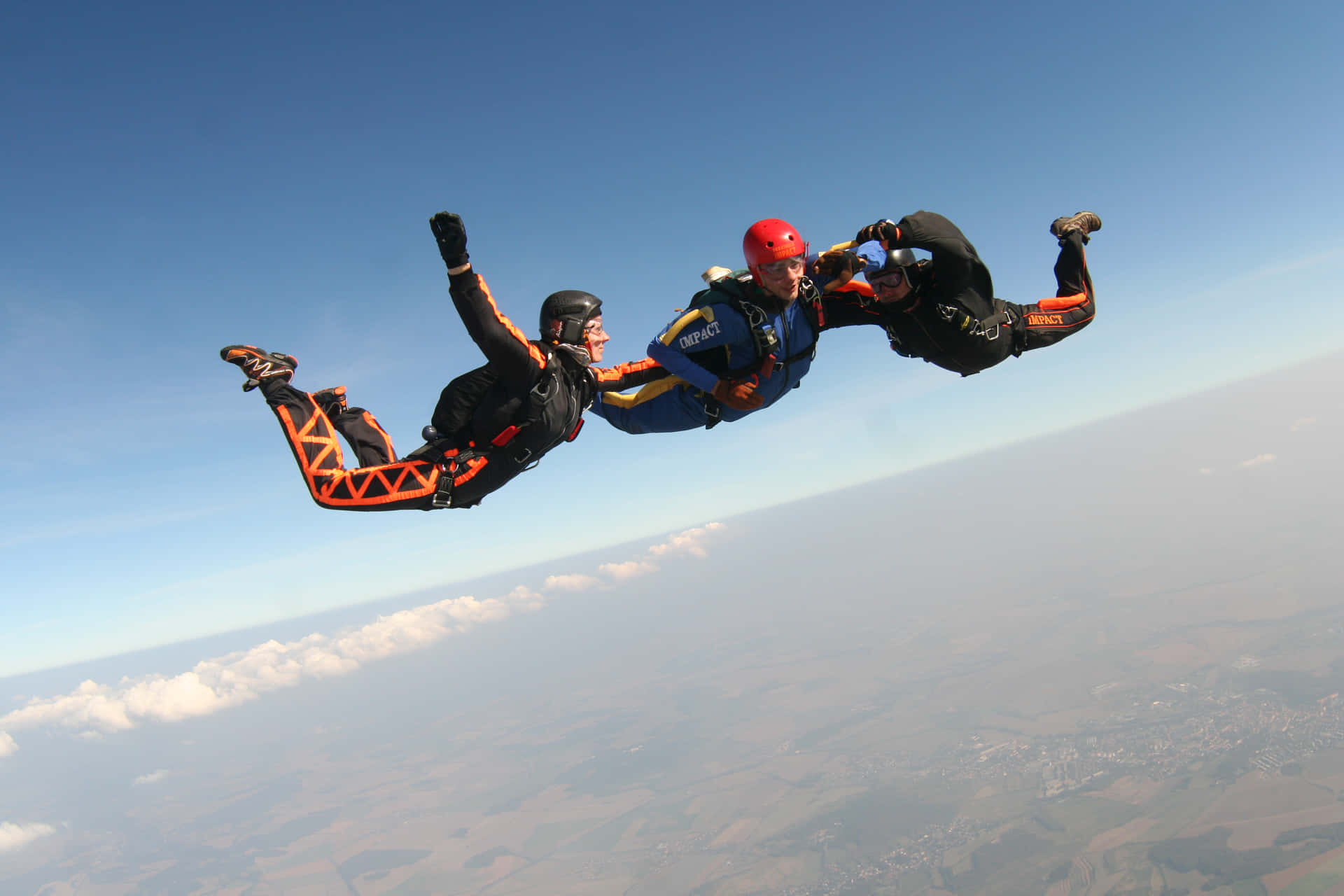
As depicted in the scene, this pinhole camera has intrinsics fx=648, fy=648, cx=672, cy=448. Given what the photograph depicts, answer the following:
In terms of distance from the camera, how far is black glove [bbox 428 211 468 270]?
355cm

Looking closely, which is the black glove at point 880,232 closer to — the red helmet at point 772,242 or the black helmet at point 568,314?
the red helmet at point 772,242

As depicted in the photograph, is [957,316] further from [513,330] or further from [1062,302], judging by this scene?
[513,330]

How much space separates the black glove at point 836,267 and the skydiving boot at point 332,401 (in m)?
3.84

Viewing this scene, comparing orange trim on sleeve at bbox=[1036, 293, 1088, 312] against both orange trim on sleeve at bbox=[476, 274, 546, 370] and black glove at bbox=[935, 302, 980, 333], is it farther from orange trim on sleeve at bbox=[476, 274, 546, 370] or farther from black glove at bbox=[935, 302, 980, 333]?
orange trim on sleeve at bbox=[476, 274, 546, 370]

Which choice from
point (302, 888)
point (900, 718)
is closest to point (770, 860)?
point (900, 718)

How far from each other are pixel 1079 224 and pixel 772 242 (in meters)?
2.79

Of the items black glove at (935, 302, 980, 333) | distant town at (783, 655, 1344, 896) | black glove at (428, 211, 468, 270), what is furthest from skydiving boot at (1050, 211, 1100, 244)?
distant town at (783, 655, 1344, 896)

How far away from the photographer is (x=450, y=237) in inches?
143

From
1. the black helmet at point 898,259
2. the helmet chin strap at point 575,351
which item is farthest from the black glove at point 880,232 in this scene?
the helmet chin strap at point 575,351

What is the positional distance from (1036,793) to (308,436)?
442ft

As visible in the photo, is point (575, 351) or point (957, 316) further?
point (957, 316)

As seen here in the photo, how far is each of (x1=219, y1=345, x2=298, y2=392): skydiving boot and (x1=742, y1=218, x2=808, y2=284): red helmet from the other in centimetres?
345

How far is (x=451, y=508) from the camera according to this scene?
486 cm

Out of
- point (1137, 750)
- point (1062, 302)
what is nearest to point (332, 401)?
point (1062, 302)
